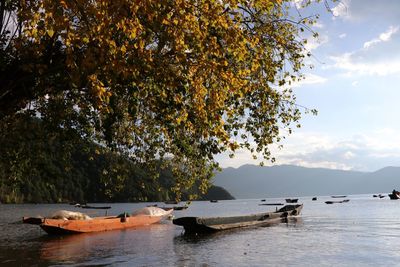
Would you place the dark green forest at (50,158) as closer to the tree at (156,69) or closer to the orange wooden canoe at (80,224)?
the tree at (156,69)

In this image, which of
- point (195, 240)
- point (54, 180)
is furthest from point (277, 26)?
point (195, 240)

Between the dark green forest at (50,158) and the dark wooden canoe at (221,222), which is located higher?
the dark green forest at (50,158)

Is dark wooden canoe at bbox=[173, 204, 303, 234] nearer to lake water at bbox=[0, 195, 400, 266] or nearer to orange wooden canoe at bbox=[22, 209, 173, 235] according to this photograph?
lake water at bbox=[0, 195, 400, 266]

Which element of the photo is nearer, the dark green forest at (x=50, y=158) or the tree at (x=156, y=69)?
the tree at (x=156, y=69)

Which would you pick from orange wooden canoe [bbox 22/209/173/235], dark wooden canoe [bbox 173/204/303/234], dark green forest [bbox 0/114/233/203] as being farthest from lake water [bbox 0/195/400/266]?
dark green forest [bbox 0/114/233/203]

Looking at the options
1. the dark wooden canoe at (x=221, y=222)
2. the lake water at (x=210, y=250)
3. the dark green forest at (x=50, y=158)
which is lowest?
the lake water at (x=210, y=250)

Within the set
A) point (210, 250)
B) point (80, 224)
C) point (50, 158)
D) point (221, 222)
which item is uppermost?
point (50, 158)

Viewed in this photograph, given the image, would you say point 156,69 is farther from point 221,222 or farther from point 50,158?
point 221,222

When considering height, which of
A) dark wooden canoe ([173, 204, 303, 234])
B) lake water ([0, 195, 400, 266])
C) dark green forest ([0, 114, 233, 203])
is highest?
dark green forest ([0, 114, 233, 203])

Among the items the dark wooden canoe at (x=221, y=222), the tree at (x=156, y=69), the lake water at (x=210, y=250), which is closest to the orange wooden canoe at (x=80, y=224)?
the lake water at (x=210, y=250)

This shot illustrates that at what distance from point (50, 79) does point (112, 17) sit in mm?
6338

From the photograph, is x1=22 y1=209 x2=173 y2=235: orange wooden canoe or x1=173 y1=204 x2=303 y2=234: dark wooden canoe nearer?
x1=173 y1=204 x2=303 y2=234: dark wooden canoe

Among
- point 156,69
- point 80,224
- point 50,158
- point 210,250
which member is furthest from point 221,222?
point 156,69

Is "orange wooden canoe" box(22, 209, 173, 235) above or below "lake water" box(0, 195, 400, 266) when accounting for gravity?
above
